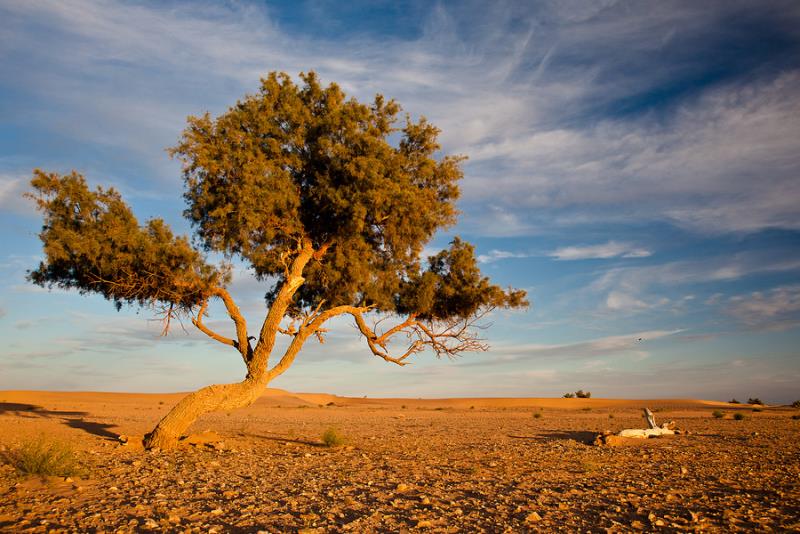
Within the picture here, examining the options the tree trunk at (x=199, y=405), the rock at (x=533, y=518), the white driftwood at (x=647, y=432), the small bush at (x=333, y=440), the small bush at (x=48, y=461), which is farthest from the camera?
the white driftwood at (x=647, y=432)

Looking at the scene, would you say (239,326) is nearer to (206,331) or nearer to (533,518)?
(206,331)

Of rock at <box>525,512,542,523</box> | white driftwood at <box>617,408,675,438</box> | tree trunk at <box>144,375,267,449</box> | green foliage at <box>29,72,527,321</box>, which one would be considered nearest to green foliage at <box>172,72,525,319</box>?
Result: green foliage at <box>29,72,527,321</box>

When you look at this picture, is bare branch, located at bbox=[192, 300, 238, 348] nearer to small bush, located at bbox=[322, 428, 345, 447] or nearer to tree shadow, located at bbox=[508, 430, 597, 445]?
small bush, located at bbox=[322, 428, 345, 447]

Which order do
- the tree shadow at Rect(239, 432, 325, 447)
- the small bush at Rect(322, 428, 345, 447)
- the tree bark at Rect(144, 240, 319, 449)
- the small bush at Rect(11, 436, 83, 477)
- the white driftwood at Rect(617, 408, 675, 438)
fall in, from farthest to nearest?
the white driftwood at Rect(617, 408, 675, 438) → the tree shadow at Rect(239, 432, 325, 447) → the small bush at Rect(322, 428, 345, 447) → the tree bark at Rect(144, 240, 319, 449) → the small bush at Rect(11, 436, 83, 477)

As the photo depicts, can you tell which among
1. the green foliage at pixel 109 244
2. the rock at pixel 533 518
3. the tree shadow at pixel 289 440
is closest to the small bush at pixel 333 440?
the tree shadow at pixel 289 440

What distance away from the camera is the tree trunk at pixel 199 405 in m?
16.3

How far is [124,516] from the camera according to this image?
8445 millimetres

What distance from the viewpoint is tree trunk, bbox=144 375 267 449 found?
16312mm

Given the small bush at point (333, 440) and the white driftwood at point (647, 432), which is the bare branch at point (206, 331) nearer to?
the small bush at point (333, 440)

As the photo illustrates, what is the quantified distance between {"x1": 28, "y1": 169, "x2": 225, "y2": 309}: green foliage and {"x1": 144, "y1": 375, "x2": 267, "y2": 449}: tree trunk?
125 inches

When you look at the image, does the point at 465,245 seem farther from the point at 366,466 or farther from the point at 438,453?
the point at 366,466

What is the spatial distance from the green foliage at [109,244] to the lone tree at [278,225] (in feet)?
0.14

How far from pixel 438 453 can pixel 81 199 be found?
42.2ft

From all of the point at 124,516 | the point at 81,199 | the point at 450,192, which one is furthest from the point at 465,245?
the point at 124,516
